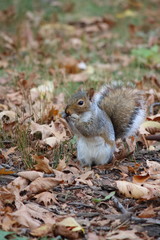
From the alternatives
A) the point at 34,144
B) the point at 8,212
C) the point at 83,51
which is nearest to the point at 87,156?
the point at 34,144

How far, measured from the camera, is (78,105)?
3.40 meters

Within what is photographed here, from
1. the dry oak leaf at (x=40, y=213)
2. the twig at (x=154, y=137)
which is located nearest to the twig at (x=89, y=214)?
the dry oak leaf at (x=40, y=213)

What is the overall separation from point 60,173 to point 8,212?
657 millimetres

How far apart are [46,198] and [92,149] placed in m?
0.74

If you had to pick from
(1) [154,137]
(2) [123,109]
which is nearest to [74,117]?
(2) [123,109]

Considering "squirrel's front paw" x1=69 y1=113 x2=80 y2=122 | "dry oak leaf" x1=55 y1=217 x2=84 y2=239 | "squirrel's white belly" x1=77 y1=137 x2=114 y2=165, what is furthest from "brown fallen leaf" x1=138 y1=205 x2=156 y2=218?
"squirrel's front paw" x1=69 y1=113 x2=80 y2=122

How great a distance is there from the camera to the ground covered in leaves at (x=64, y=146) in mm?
2670

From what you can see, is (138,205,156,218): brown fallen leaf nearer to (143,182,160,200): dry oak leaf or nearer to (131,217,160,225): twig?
(131,217,160,225): twig

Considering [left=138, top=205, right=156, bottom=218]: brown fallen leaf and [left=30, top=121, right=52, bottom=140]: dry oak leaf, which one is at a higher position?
[left=138, top=205, right=156, bottom=218]: brown fallen leaf

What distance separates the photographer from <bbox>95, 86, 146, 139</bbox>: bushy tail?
376 centimetres

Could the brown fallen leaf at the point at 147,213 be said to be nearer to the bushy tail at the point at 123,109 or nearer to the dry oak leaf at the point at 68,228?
the dry oak leaf at the point at 68,228

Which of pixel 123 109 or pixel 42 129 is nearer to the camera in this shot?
pixel 123 109

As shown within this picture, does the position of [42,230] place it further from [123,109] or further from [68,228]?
[123,109]

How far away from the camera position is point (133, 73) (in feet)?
20.1
